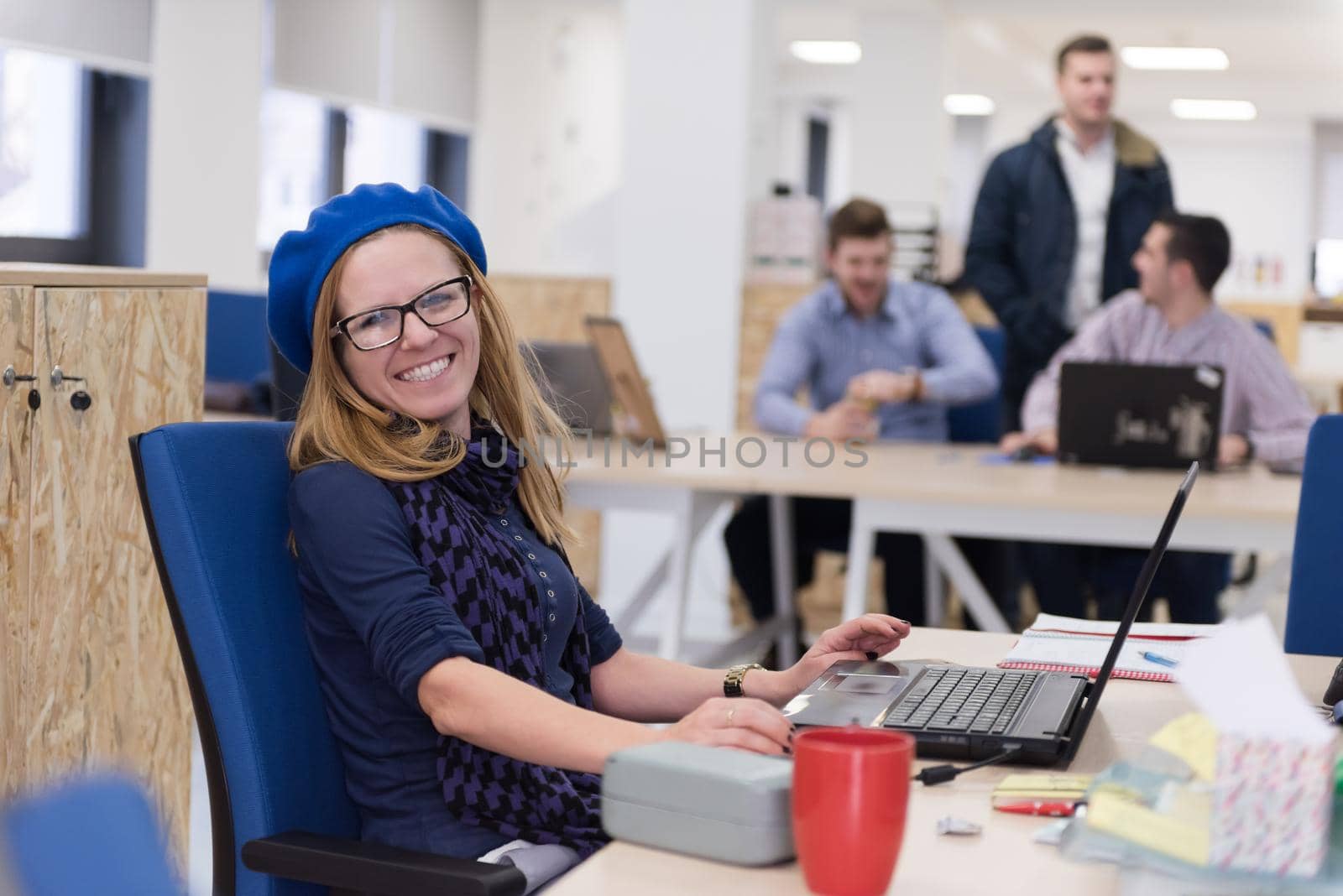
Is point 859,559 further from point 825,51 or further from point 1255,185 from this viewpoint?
point 1255,185

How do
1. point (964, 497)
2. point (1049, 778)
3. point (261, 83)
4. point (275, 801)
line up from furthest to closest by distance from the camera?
point (261, 83) < point (964, 497) < point (275, 801) < point (1049, 778)

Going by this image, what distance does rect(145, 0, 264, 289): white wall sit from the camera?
561 centimetres

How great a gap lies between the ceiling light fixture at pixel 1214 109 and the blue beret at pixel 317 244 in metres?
13.0

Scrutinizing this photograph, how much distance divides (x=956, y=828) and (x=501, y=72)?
308 inches

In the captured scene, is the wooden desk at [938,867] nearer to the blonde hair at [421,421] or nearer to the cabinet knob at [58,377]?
the blonde hair at [421,421]

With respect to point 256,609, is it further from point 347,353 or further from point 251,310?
point 251,310

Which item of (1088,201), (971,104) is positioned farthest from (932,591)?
(971,104)

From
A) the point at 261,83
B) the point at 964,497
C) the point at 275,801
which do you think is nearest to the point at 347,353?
the point at 275,801

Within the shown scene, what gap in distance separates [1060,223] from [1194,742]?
3.92 metres

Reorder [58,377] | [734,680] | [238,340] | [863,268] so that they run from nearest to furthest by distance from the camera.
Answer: [734,680] < [58,377] < [863,268] < [238,340]

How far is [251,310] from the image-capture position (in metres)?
4.87

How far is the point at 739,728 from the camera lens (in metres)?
1.12

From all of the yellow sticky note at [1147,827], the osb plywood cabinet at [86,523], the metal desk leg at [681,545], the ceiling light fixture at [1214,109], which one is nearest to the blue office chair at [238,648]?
the yellow sticky note at [1147,827]

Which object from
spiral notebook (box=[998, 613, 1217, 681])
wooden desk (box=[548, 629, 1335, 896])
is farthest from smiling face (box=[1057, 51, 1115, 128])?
wooden desk (box=[548, 629, 1335, 896])
